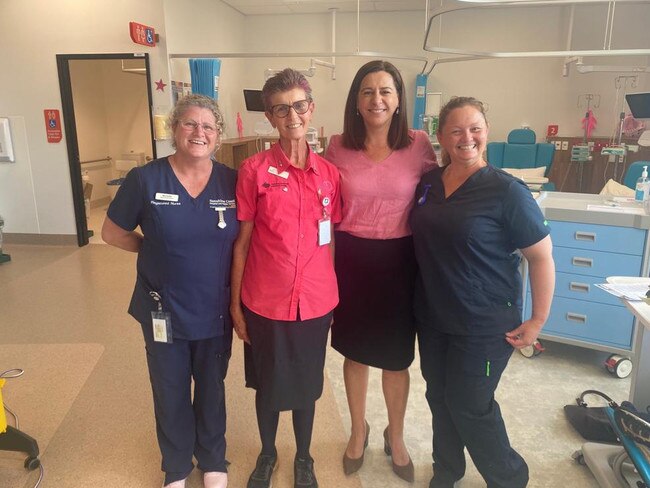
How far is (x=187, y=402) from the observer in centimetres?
182

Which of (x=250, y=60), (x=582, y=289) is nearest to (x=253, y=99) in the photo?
(x=250, y=60)

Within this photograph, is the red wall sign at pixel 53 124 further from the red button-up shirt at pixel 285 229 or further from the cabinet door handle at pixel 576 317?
the cabinet door handle at pixel 576 317

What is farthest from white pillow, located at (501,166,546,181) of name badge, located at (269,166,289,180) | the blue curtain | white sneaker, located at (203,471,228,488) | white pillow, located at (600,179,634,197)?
white sneaker, located at (203,471,228,488)

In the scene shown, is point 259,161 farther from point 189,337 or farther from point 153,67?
point 153,67

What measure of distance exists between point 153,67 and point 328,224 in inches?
→ 170

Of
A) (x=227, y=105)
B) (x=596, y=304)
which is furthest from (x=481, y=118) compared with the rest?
(x=227, y=105)

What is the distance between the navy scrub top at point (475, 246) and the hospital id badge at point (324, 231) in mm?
290

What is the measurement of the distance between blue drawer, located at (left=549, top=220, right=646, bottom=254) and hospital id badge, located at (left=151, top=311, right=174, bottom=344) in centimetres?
225

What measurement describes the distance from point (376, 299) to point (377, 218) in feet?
0.98

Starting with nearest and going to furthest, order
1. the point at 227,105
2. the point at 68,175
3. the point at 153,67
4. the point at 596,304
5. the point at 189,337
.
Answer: the point at 189,337
the point at 596,304
the point at 153,67
the point at 68,175
the point at 227,105

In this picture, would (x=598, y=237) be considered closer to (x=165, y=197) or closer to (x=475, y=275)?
(x=475, y=275)

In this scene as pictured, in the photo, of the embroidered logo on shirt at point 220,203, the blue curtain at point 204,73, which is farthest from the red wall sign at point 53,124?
the embroidered logo on shirt at point 220,203

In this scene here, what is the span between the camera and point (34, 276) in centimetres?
448

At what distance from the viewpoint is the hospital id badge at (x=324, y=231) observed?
159 cm
